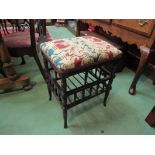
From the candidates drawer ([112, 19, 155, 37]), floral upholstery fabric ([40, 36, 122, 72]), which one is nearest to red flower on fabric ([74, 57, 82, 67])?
floral upholstery fabric ([40, 36, 122, 72])

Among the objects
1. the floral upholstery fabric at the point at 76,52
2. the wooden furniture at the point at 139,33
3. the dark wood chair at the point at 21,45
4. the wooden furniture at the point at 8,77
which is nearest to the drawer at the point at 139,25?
the wooden furniture at the point at 139,33

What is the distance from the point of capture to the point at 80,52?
2.55 ft

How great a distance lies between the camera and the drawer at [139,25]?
93cm

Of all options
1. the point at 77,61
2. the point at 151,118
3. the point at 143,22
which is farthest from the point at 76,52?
the point at 151,118

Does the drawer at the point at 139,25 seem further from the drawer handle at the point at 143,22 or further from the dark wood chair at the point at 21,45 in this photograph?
the dark wood chair at the point at 21,45

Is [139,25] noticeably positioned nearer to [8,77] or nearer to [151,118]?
[151,118]

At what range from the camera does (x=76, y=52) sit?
2.53 ft

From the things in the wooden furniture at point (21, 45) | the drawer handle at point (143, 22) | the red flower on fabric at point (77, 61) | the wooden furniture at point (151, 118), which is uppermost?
the drawer handle at point (143, 22)

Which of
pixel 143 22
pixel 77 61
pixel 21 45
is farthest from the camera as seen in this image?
pixel 21 45

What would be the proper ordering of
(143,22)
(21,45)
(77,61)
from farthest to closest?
(21,45) < (143,22) < (77,61)

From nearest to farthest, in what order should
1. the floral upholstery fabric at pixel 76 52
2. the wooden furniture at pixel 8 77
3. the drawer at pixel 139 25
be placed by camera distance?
the floral upholstery fabric at pixel 76 52 → the drawer at pixel 139 25 → the wooden furniture at pixel 8 77

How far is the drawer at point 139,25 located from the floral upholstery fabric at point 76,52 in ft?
0.94

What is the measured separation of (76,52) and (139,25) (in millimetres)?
537

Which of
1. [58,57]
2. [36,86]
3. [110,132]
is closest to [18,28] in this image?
[36,86]
